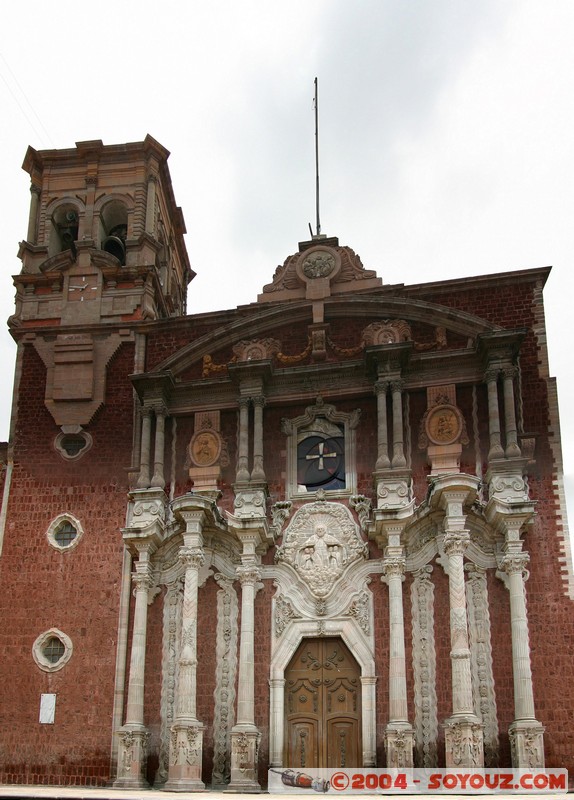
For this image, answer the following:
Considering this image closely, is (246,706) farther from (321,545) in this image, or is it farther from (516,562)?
(516,562)

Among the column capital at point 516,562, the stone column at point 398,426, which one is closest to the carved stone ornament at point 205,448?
the stone column at point 398,426

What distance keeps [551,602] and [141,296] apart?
1177 cm

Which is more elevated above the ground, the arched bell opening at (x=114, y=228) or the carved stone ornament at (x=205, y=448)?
the arched bell opening at (x=114, y=228)

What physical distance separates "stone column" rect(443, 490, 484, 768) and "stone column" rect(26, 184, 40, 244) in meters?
13.1

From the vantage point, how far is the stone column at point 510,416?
64.0 feet

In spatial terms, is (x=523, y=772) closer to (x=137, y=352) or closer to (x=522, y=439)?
(x=522, y=439)

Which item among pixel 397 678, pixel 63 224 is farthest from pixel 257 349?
pixel 397 678

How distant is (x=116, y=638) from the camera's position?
20328 mm

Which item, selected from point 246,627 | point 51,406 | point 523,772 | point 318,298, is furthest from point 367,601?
point 51,406

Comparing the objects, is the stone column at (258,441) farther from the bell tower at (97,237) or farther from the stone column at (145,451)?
the bell tower at (97,237)

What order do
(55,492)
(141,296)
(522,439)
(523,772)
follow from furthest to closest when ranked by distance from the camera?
1. (141,296)
2. (55,492)
3. (522,439)
4. (523,772)

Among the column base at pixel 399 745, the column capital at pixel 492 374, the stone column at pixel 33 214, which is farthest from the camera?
the stone column at pixel 33 214

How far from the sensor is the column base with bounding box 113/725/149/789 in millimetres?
18594

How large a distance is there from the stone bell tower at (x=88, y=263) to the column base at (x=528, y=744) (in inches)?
446
